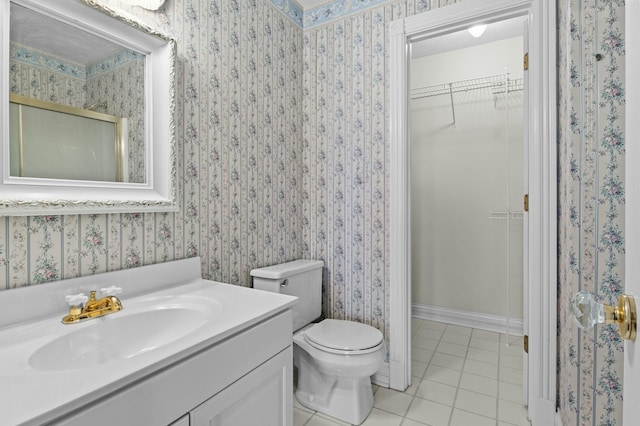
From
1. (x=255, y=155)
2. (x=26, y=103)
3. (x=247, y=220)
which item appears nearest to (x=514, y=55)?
(x=255, y=155)

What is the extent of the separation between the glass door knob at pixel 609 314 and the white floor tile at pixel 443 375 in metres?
1.79

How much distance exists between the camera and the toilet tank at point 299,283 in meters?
1.77

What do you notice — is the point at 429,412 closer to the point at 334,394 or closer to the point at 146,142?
the point at 334,394

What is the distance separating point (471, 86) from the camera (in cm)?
284

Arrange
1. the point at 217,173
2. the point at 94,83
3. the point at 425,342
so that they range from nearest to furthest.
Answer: the point at 94,83 < the point at 217,173 < the point at 425,342

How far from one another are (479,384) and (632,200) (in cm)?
194

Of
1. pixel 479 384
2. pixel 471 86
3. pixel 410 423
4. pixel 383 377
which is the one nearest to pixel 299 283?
pixel 383 377

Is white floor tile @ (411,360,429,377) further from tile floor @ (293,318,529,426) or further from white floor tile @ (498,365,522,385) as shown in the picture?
white floor tile @ (498,365,522,385)

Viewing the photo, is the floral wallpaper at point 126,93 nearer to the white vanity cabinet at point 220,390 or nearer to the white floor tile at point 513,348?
the white vanity cabinet at point 220,390

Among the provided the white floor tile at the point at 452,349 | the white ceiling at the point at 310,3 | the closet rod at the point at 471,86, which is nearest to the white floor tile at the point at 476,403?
the white floor tile at the point at 452,349

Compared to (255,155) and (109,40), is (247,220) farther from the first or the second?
(109,40)

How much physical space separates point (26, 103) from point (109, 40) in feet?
1.24

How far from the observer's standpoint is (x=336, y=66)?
83.8 inches

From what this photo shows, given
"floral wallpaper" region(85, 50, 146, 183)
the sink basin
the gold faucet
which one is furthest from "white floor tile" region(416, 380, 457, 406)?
"floral wallpaper" region(85, 50, 146, 183)
